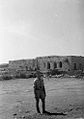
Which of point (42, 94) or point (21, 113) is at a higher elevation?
point (42, 94)

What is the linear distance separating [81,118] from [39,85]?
2253 millimetres

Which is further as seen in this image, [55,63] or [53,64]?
[55,63]

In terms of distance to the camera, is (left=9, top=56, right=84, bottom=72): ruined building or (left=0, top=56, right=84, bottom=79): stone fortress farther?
(left=9, top=56, right=84, bottom=72): ruined building

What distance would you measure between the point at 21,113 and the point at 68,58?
101 feet

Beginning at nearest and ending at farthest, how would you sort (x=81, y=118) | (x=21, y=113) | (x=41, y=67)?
(x=81, y=118)
(x=21, y=113)
(x=41, y=67)

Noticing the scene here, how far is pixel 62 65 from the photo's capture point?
39969 millimetres

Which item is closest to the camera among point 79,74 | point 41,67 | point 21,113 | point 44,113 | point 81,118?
point 81,118

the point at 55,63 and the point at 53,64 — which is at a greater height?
the point at 55,63

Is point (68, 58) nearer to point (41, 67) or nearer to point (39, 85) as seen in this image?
point (41, 67)

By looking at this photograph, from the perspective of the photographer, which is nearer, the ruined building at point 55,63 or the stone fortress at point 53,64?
the stone fortress at point 53,64

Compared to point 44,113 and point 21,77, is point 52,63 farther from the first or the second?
point 44,113

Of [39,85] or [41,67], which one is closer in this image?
[39,85]

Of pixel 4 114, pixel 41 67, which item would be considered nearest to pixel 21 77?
pixel 41 67

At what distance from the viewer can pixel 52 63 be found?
135ft
